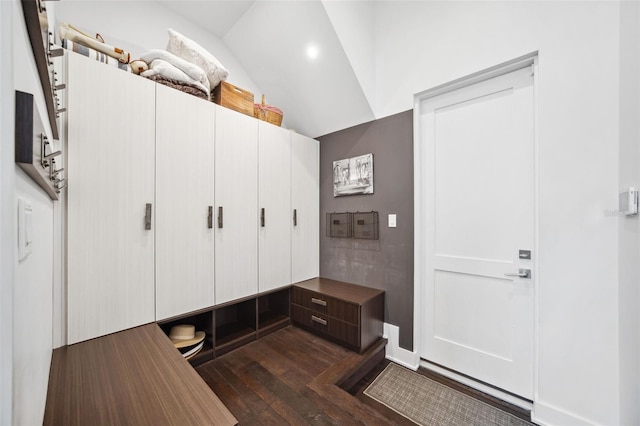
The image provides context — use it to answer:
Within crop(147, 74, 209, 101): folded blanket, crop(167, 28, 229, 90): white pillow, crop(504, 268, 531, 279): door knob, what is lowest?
crop(504, 268, 531, 279): door knob

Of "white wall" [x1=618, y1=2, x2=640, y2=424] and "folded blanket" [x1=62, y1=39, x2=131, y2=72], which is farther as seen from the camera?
"folded blanket" [x1=62, y1=39, x2=131, y2=72]

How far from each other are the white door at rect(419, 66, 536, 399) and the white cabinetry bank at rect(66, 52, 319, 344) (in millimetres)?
1418

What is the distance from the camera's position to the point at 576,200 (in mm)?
1468

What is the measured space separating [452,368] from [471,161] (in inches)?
65.3

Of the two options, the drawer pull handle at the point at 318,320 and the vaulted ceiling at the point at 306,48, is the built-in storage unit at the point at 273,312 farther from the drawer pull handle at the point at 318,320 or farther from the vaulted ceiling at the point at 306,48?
the vaulted ceiling at the point at 306,48

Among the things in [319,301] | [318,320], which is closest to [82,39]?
[319,301]

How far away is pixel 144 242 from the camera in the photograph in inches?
62.2

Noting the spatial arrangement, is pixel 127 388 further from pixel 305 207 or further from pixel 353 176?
pixel 353 176

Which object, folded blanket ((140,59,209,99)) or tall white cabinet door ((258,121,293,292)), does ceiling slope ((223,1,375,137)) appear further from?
folded blanket ((140,59,209,99))

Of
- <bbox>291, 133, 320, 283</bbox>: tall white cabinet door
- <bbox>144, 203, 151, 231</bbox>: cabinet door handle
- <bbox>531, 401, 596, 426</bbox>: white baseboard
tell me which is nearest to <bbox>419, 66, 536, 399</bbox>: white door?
<bbox>531, 401, 596, 426</bbox>: white baseboard

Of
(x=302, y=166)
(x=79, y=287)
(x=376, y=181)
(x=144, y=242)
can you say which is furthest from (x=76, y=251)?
(x=376, y=181)

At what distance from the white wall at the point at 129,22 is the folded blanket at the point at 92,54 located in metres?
0.53

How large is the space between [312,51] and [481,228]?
6.66ft

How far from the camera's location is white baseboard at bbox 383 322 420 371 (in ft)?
6.93
